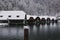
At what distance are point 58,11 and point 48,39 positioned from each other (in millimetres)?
95985

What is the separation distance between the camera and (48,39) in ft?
66.3

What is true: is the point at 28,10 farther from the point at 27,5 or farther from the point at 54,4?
the point at 54,4

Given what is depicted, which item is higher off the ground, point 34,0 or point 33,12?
point 34,0

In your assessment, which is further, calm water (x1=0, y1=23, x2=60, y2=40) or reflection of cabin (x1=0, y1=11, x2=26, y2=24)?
reflection of cabin (x1=0, y1=11, x2=26, y2=24)

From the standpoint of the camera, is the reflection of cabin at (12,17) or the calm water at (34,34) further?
the reflection of cabin at (12,17)

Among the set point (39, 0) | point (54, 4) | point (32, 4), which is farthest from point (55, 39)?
point (54, 4)

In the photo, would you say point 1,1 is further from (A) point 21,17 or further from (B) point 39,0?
(B) point 39,0

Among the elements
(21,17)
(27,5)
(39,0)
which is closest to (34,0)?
(39,0)

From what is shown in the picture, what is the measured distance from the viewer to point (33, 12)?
3612 inches

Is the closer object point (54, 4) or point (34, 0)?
point (34, 0)

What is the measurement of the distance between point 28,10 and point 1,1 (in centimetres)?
1633

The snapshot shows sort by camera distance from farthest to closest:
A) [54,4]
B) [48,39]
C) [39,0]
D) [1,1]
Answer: [54,4] < [39,0] < [1,1] < [48,39]

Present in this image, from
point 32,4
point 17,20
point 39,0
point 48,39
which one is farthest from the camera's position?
point 39,0

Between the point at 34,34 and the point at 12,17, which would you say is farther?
the point at 12,17
